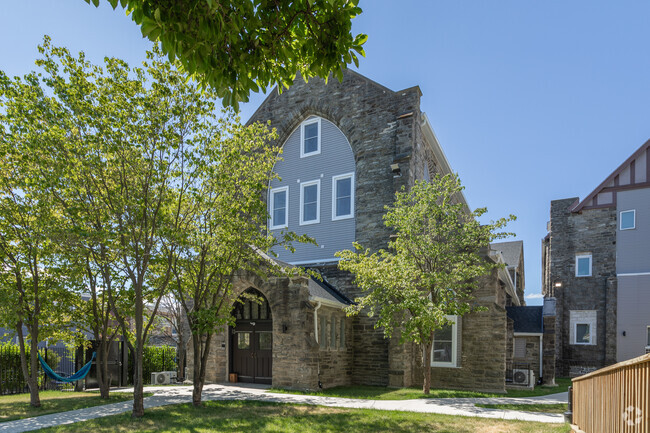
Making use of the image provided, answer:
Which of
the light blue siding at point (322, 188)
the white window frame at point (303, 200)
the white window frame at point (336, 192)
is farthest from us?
the white window frame at point (303, 200)

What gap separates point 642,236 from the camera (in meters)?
22.5

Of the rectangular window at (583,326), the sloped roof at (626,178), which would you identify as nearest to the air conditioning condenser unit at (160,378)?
the rectangular window at (583,326)

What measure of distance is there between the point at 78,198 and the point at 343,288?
973 centimetres

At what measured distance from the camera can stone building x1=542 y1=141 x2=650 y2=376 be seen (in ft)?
72.9

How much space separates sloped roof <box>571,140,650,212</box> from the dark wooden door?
17.9m

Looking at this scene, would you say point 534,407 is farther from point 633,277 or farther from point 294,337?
point 633,277

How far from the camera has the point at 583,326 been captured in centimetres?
2372

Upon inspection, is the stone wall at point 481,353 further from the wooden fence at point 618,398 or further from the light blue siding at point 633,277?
the light blue siding at point 633,277

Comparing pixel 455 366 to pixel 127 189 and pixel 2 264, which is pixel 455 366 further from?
pixel 2 264

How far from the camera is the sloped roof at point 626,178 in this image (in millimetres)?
22781

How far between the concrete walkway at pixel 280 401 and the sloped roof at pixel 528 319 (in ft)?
18.4

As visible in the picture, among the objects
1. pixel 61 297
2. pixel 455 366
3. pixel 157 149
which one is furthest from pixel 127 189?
pixel 455 366

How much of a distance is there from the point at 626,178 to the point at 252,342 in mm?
19718

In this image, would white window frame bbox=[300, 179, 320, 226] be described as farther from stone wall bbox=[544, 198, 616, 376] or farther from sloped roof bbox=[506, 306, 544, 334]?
stone wall bbox=[544, 198, 616, 376]
